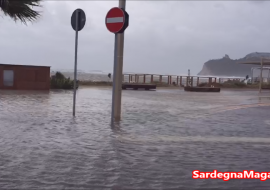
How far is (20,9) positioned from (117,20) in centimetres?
239

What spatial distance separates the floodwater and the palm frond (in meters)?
2.55

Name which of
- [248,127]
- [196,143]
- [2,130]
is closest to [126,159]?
[196,143]

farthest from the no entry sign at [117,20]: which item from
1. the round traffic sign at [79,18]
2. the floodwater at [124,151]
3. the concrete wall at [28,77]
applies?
the concrete wall at [28,77]

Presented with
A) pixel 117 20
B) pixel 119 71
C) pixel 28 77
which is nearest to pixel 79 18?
pixel 117 20

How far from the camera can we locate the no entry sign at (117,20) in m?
8.81

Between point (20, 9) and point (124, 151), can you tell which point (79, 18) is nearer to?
point (20, 9)

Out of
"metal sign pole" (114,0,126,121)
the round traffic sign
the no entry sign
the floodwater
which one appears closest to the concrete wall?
the floodwater

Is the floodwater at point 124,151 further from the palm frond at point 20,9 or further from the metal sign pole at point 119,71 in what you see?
the palm frond at point 20,9

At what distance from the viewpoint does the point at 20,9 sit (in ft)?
29.3

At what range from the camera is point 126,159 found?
5.65 meters

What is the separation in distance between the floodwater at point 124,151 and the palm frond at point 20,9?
2552 millimetres

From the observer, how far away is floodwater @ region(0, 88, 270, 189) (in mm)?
4621

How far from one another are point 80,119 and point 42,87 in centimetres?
1236

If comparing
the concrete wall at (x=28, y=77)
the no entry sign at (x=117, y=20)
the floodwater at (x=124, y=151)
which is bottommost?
the floodwater at (x=124, y=151)
